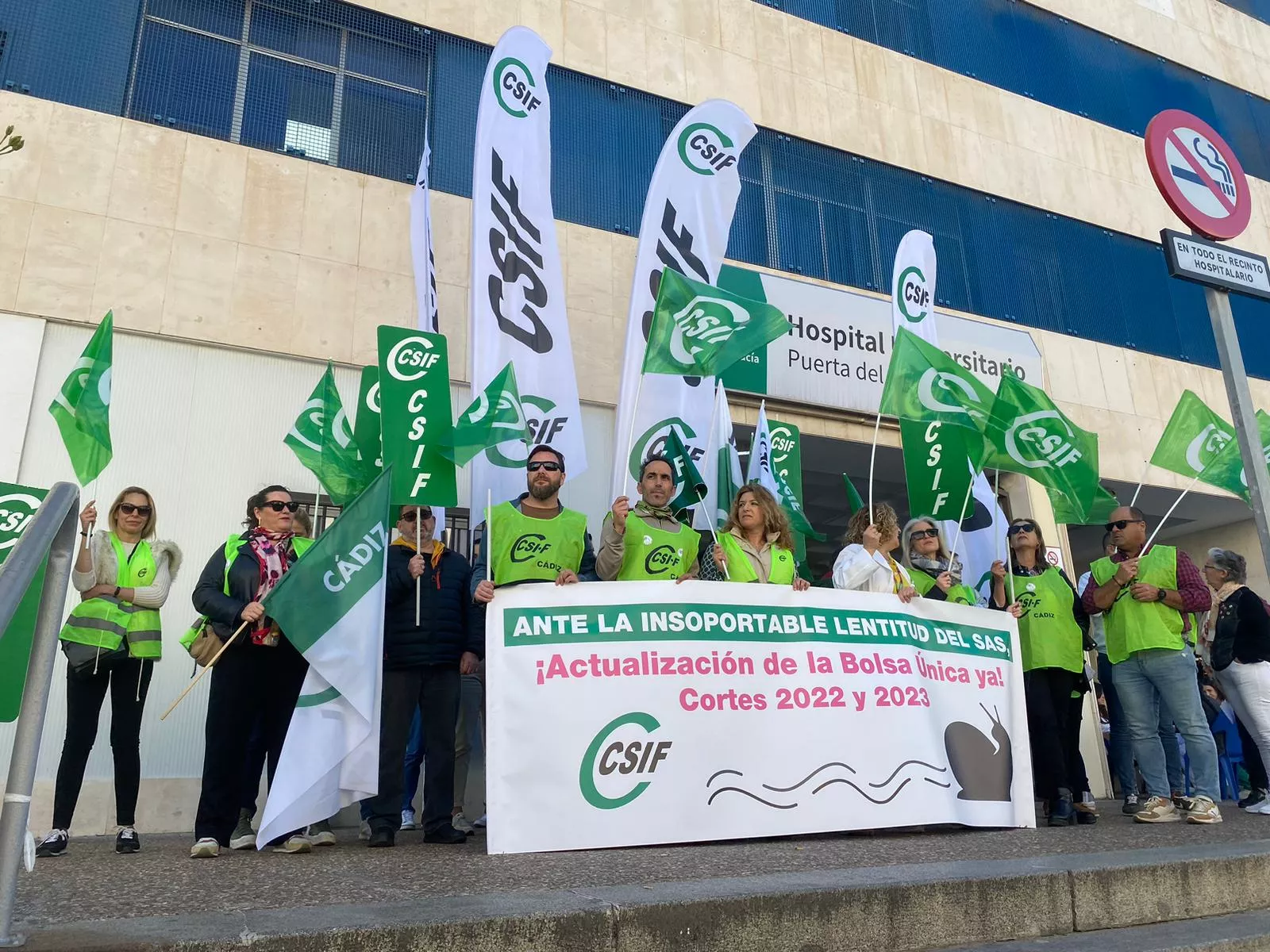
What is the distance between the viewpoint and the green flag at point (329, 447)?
6.30 m

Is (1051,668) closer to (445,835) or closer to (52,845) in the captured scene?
(445,835)

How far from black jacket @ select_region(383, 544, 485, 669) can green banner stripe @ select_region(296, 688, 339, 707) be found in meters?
0.52

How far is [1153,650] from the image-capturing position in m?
5.71

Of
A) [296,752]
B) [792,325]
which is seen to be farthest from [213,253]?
[792,325]

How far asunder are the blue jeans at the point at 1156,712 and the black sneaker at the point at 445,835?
4.16 meters

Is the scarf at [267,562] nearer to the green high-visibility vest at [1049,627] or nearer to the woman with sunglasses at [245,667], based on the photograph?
the woman with sunglasses at [245,667]

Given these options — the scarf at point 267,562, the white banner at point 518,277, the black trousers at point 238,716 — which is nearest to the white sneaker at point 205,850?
the black trousers at point 238,716

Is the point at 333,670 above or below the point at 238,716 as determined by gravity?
above

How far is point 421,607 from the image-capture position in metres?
5.06

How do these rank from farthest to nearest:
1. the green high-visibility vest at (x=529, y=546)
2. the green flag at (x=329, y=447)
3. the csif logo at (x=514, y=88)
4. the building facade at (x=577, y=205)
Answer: the building facade at (x=577, y=205) < the csif logo at (x=514, y=88) < the green flag at (x=329, y=447) < the green high-visibility vest at (x=529, y=546)

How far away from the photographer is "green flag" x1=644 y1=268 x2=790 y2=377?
5.97 metres

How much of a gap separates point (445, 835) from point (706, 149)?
5.95 metres

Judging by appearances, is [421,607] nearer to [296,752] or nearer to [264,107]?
[296,752]

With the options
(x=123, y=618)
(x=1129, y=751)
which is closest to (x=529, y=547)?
(x=123, y=618)
